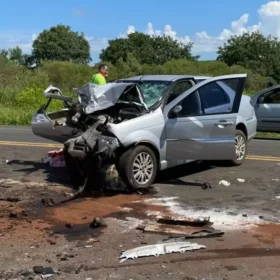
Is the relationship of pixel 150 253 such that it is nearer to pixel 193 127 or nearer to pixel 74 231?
pixel 74 231

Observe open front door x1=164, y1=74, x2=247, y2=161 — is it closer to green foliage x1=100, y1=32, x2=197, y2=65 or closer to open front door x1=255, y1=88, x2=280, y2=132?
open front door x1=255, y1=88, x2=280, y2=132

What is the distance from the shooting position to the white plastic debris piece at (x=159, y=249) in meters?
5.46

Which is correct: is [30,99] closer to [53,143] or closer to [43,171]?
[53,143]

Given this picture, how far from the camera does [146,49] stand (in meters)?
82.1

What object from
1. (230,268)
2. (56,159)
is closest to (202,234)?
(230,268)

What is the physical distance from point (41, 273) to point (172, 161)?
14.2ft

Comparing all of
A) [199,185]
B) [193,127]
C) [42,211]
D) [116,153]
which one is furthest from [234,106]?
[42,211]

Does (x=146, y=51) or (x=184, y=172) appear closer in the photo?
(x=184, y=172)

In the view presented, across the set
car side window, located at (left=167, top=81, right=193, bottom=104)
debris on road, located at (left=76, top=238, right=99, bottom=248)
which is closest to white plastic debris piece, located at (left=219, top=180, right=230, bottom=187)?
car side window, located at (left=167, top=81, right=193, bottom=104)

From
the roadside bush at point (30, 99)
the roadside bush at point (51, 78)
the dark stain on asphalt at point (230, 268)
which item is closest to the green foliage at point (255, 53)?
the roadside bush at point (51, 78)

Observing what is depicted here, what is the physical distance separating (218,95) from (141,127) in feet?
5.95

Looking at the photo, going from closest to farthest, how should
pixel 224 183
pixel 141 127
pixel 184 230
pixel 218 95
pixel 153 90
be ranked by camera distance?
pixel 184 230 → pixel 141 127 → pixel 224 183 → pixel 153 90 → pixel 218 95

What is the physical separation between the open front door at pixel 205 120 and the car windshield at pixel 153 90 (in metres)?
0.30

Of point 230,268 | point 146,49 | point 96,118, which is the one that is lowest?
point 230,268
